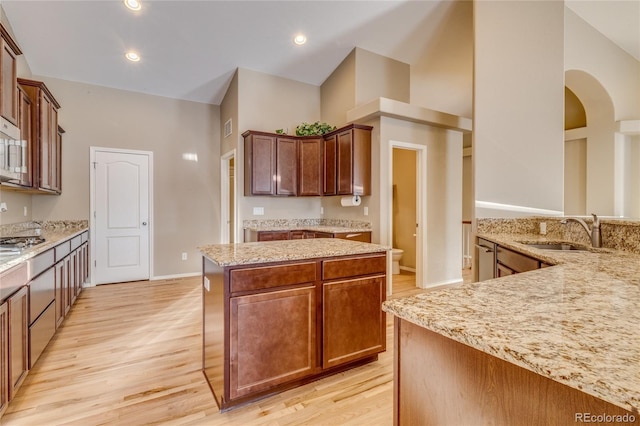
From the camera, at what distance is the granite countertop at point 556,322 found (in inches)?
21.6

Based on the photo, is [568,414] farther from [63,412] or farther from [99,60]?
[99,60]

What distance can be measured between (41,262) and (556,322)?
3111 millimetres

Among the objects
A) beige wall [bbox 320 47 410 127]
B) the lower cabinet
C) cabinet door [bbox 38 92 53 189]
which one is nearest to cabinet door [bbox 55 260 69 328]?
the lower cabinet

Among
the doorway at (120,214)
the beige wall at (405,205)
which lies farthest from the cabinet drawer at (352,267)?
the doorway at (120,214)

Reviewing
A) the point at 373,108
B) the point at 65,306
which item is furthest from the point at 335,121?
the point at 65,306

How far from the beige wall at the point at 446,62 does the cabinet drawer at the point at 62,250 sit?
511 cm

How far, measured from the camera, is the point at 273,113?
4.91 metres

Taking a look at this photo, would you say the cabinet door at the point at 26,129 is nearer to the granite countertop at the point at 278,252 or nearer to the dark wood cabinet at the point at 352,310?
the granite countertop at the point at 278,252

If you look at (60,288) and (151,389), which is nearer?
(151,389)

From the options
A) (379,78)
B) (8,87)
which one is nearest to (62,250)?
(8,87)

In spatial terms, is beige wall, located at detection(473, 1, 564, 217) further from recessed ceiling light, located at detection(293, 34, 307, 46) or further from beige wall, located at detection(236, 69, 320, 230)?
beige wall, located at detection(236, 69, 320, 230)

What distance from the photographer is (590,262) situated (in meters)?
1.58

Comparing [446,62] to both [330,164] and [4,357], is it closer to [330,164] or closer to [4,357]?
[330,164]

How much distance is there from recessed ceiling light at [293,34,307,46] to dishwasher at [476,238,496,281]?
11.2 feet
